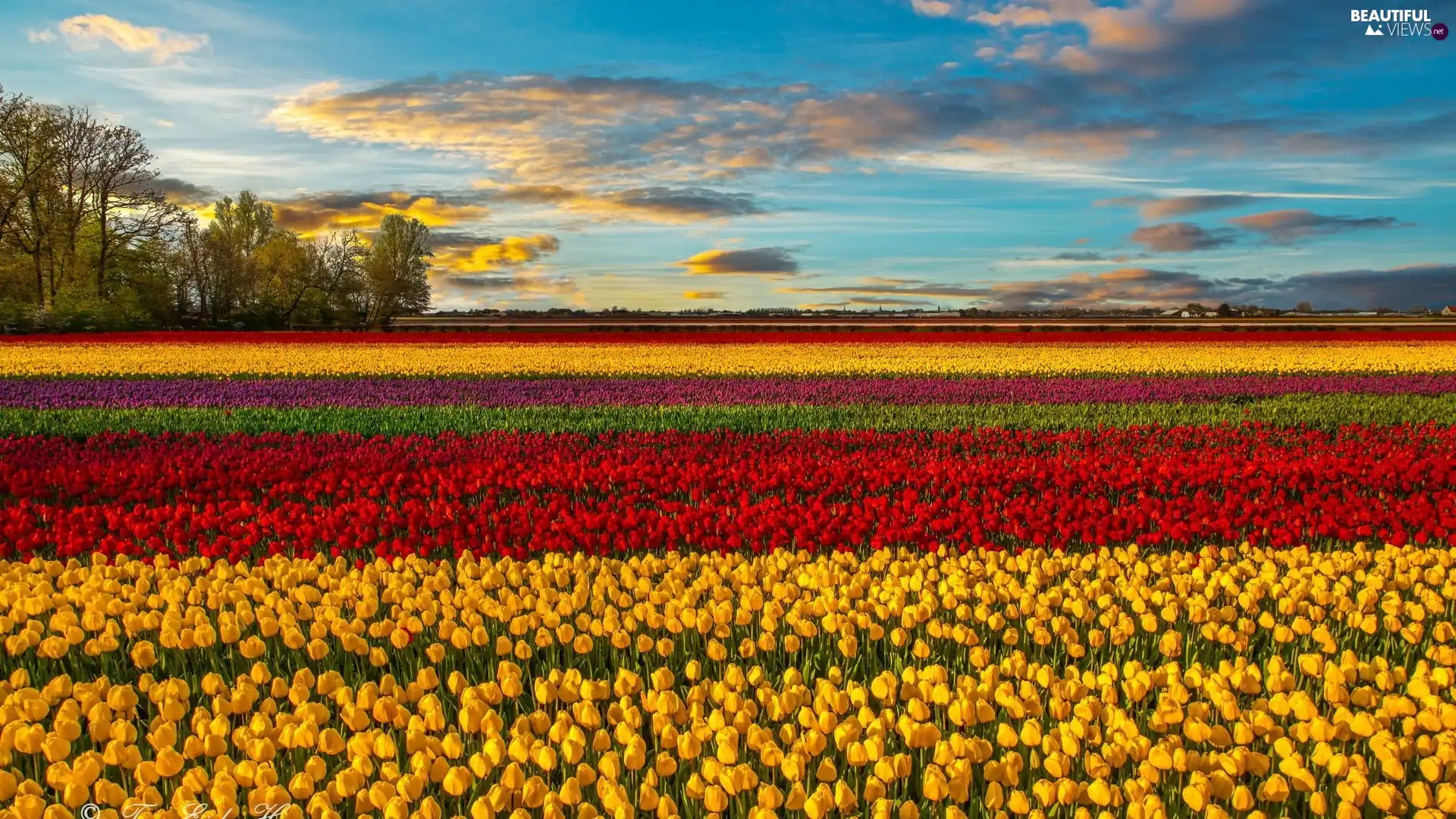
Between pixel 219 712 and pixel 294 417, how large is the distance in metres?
13.8

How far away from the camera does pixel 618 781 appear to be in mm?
3848

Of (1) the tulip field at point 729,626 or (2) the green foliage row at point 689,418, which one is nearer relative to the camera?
(1) the tulip field at point 729,626

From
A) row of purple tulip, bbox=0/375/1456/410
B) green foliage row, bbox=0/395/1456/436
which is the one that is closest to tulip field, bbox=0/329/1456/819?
green foliage row, bbox=0/395/1456/436

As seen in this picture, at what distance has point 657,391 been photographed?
2244 cm

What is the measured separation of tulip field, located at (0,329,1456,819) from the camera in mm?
3744

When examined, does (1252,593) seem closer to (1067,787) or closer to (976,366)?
(1067,787)

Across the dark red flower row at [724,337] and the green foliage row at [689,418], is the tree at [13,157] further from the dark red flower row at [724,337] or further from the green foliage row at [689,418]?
the green foliage row at [689,418]

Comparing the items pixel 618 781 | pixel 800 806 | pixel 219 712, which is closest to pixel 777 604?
pixel 618 781

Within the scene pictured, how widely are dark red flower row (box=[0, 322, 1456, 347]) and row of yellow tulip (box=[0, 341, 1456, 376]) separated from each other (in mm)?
1791

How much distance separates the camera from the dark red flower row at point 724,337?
1580 inches

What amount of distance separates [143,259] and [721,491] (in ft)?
189
